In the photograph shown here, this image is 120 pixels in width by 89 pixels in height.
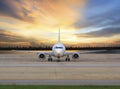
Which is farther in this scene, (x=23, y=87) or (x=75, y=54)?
(x=75, y=54)

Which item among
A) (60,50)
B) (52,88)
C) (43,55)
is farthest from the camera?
(43,55)

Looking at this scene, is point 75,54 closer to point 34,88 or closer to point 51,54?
point 51,54

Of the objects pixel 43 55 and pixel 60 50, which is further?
pixel 43 55

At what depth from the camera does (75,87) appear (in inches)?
507

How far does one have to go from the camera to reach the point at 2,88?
12523mm

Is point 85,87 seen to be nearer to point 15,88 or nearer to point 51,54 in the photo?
point 15,88

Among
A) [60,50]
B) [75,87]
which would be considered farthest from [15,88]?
[60,50]

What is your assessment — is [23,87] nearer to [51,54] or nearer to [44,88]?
[44,88]

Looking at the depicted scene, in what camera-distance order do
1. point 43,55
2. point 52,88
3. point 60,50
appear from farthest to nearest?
point 43,55, point 60,50, point 52,88

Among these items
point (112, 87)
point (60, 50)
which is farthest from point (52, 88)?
point (60, 50)

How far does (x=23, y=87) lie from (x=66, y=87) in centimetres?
189

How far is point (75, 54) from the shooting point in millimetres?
47688

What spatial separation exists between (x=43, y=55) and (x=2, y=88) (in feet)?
115

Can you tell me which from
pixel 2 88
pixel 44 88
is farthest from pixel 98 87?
pixel 2 88
